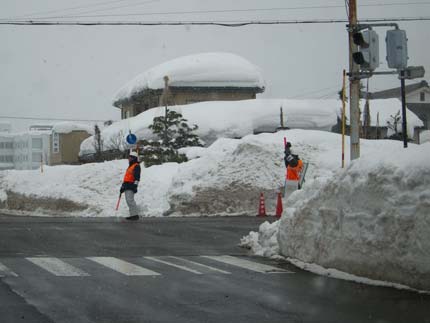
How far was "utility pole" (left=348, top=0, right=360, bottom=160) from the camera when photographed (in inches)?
728

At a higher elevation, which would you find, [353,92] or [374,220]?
[353,92]

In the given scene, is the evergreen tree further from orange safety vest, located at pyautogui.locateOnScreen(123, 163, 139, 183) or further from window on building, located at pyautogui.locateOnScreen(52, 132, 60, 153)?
window on building, located at pyautogui.locateOnScreen(52, 132, 60, 153)

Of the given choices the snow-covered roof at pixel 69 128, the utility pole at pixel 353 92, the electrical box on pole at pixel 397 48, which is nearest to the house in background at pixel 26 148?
the snow-covered roof at pixel 69 128

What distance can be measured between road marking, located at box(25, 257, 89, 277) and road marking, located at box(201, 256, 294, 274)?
2310 mm

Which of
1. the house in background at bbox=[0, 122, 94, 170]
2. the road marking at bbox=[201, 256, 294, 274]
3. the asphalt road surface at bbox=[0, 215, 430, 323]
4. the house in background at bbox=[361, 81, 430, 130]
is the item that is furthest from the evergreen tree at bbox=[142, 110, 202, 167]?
the house in background at bbox=[0, 122, 94, 170]

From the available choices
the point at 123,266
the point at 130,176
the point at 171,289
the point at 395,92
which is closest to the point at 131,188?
the point at 130,176

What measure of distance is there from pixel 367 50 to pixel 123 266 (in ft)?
31.3

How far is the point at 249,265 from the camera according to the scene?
35.9 feet

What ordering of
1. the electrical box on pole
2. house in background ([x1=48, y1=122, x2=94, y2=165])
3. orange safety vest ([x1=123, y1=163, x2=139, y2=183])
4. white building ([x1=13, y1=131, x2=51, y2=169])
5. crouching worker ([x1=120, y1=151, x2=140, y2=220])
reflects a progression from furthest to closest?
white building ([x1=13, y1=131, x2=51, y2=169]) < house in background ([x1=48, y1=122, x2=94, y2=165]) < orange safety vest ([x1=123, y1=163, x2=139, y2=183]) < crouching worker ([x1=120, y1=151, x2=140, y2=220]) < the electrical box on pole

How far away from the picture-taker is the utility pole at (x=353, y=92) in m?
18.5

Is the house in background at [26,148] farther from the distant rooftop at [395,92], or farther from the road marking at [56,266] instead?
the road marking at [56,266]

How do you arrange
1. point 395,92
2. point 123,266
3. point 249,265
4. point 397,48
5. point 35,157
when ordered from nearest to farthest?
1. point 123,266
2. point 249,265
3. point 397,48
4. point 395,92
5. point 35,157

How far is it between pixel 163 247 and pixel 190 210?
12.3 meters

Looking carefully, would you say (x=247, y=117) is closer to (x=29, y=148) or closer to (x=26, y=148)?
(x=29, y=148)
